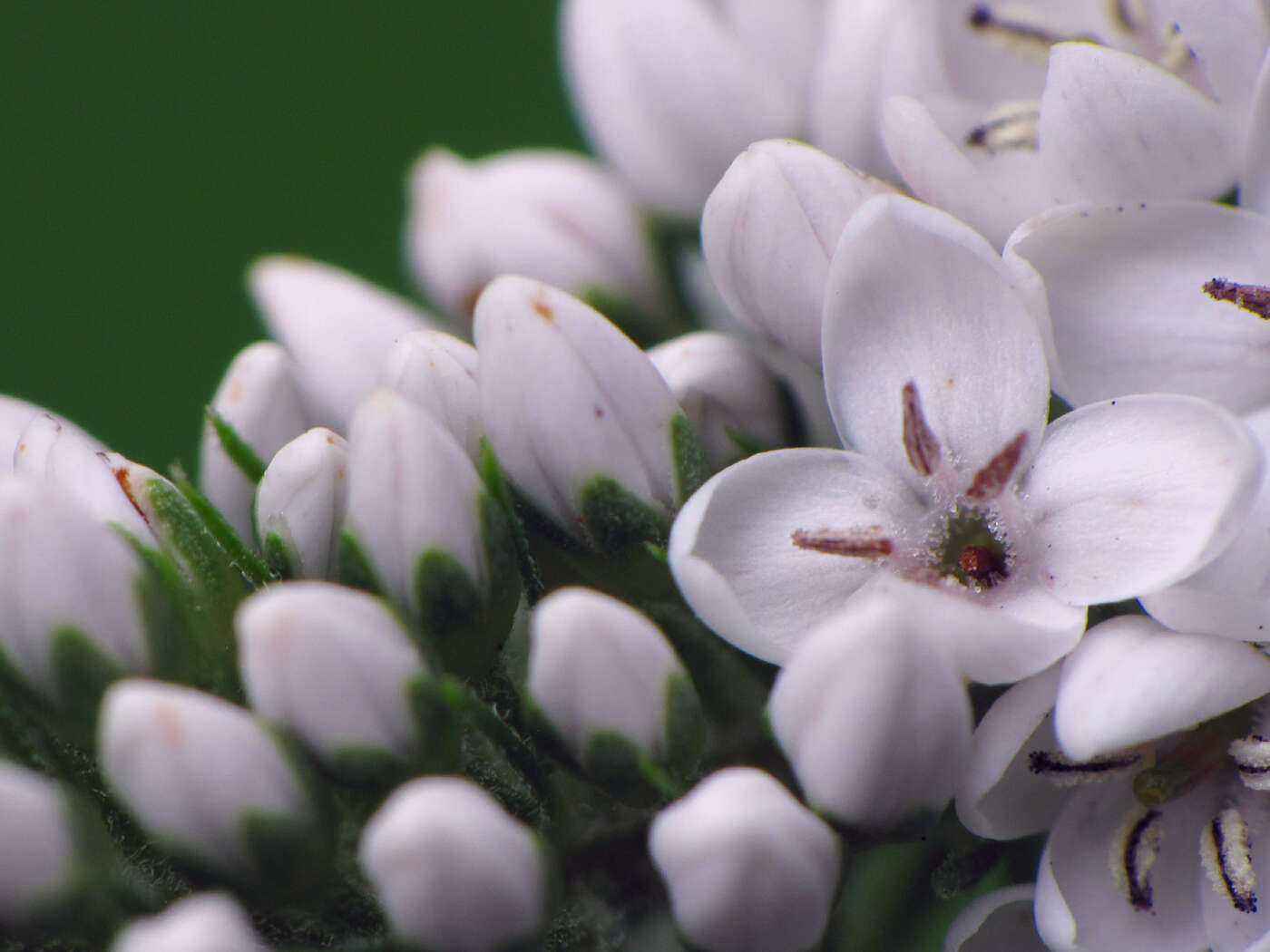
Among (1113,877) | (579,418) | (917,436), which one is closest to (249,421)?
(579,418)

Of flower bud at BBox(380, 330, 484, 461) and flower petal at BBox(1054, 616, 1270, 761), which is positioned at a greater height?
flower bud at BBox(380, 330, 484, 461)

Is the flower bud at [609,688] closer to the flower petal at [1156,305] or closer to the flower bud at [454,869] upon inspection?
the flower bud at [454,869]

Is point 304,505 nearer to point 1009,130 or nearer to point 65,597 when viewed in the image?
point 65,597

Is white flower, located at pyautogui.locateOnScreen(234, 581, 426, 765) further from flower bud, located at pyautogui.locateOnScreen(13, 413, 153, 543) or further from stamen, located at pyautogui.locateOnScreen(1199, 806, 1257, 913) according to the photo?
stamen, located at pyautogui.locateOnScreen(1199, 806, 1257, 913)

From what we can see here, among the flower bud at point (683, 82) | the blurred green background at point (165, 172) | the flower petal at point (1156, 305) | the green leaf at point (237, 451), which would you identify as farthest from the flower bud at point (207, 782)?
the blurred green background at point (165, 172)

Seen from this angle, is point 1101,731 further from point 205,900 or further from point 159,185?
point 159,185

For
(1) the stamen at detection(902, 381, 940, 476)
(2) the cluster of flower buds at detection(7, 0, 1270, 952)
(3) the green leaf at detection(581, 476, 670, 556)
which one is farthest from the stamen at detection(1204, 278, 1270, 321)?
(3) the green leaf at detection(581, 476, 670, 556)
